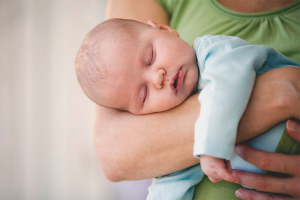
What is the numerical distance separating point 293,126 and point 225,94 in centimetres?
20

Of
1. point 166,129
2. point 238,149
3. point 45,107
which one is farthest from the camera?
point 45,107

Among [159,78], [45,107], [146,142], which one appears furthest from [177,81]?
[45,107]

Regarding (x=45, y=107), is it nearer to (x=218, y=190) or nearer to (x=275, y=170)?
(x=218, y=190)

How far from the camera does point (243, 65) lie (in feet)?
2.59

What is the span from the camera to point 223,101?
2.41 ft

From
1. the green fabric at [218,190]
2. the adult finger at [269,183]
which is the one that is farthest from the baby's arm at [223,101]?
the green fabric at [218,190]

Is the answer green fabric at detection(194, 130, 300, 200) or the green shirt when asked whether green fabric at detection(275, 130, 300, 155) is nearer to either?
green fabric at detection(194, 130, 300, 200)

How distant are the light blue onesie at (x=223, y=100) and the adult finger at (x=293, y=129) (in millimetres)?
42

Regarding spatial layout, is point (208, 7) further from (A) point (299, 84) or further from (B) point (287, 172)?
(B) point (287, 172)

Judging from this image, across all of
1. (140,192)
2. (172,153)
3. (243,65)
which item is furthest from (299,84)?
(140,192)

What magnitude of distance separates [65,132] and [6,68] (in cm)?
66

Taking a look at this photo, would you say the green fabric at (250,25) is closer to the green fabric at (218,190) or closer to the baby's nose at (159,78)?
the baby's nose at (159,78)

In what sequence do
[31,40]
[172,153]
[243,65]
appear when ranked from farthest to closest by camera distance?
[31,40] < [172,153] < [243,65]

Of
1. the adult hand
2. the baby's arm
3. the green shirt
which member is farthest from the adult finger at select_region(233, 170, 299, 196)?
the green shirt
